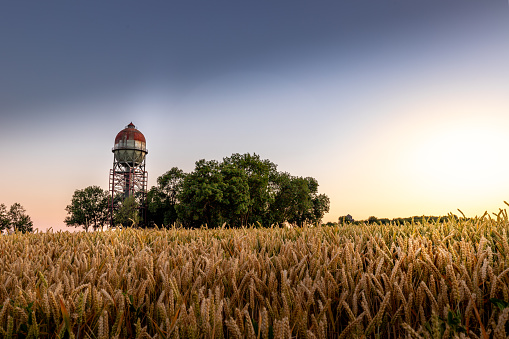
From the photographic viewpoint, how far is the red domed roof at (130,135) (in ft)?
202

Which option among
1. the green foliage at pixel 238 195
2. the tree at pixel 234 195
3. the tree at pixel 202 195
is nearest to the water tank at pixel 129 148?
the green foliage at pixel 238 195

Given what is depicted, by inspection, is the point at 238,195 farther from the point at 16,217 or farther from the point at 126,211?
the point at 16,217

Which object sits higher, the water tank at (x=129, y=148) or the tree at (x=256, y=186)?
the water tank at (x=129, y=148)

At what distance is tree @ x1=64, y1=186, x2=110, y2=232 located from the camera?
182ft

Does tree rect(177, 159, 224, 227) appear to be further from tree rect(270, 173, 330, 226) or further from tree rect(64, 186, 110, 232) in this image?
tree rect(64, 186, 110, 232)

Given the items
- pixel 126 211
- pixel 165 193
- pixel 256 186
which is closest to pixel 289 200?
pixel 256 186

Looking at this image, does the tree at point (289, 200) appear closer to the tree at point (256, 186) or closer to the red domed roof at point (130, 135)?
the tree at point (256, 186)

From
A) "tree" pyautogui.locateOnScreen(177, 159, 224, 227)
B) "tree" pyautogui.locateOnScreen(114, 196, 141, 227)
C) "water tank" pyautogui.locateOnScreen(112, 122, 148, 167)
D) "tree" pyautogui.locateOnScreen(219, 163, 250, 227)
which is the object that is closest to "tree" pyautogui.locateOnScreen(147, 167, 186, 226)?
"tree" pyautogui.locateOnScreen(114, 196, 141, 227)

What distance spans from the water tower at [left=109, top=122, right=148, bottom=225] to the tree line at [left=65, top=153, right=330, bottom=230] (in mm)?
9604

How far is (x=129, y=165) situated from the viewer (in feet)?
198

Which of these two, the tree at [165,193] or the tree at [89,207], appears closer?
the tree at [165,193]

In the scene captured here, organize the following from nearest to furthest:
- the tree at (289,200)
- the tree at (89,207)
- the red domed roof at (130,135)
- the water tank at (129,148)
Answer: the tree at (289,200) → the tree at (89,207) → the water tank at (129,148) → the red domed roof at (130,135)

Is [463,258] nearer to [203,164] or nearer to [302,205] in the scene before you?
[203,164]

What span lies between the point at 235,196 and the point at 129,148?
35.8 meters
